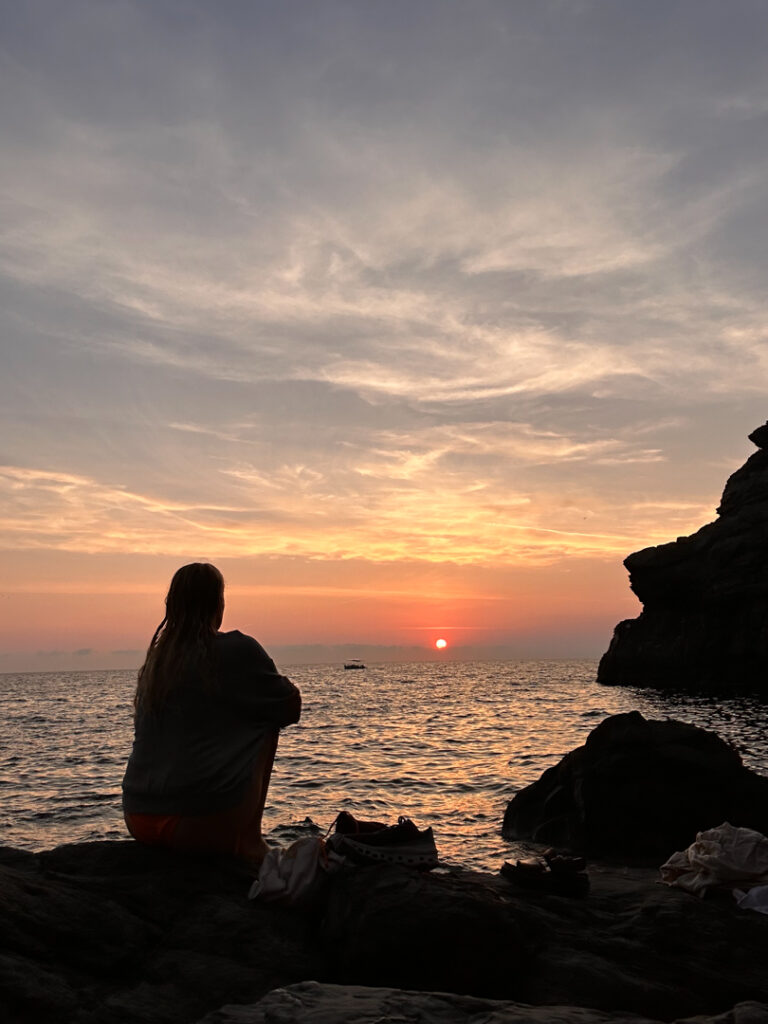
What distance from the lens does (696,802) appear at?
12703 millimetres

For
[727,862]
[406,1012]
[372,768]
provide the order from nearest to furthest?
[406,1012] → [727,862] → [372,768]

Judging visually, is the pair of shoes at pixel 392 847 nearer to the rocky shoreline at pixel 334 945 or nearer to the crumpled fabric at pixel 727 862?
the rocky shoreline at pixel 334 945

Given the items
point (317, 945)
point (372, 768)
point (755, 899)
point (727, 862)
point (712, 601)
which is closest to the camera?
point (317, 945)

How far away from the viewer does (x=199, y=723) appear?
6215mm

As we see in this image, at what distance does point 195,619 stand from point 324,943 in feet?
8.27

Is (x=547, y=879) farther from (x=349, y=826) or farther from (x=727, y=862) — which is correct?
(x=349, y=826)

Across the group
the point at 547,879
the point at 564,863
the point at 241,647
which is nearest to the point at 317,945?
the point at 241,647

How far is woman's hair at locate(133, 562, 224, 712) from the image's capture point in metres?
6.14

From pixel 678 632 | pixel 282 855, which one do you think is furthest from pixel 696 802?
pixel 678 632

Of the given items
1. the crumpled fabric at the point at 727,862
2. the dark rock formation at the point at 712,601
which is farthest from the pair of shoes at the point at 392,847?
the dark rock formation at the point at 712,601

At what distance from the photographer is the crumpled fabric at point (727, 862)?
24.0 ft

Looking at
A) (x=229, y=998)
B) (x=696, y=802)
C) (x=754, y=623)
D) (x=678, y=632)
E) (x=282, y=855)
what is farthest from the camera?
(x=678, y=632)

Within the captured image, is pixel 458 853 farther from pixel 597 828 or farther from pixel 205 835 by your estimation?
pixel 205 835

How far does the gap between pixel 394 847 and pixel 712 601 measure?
2793 inches
